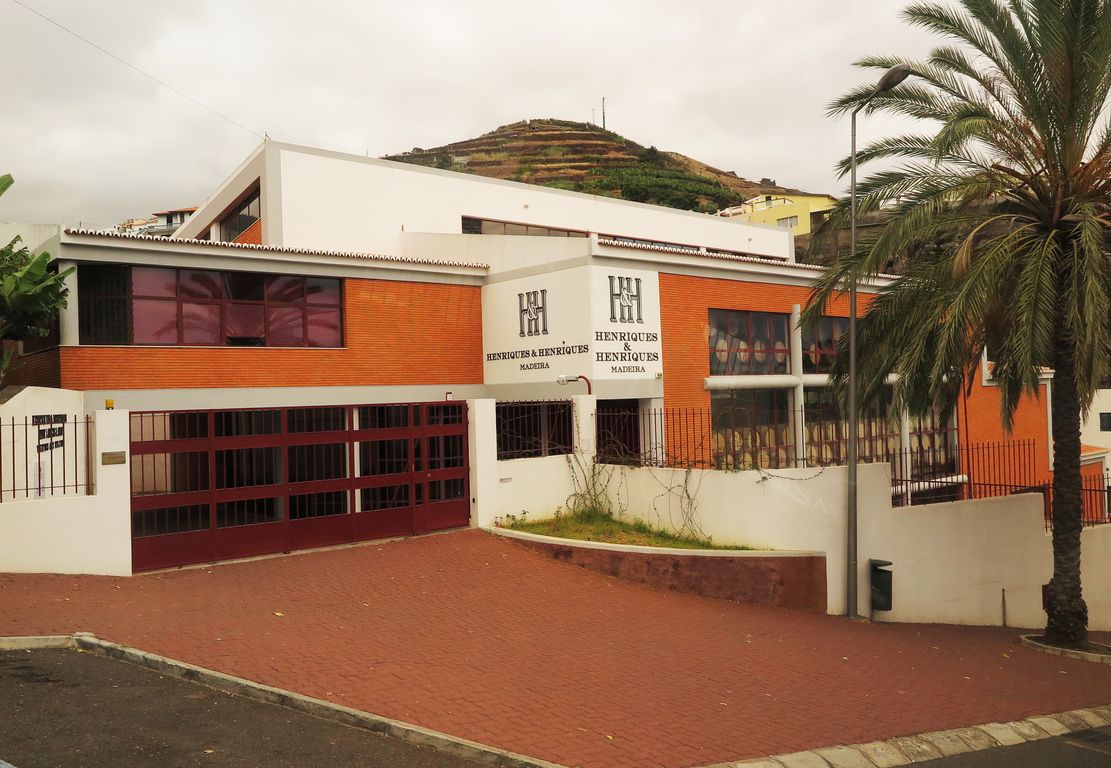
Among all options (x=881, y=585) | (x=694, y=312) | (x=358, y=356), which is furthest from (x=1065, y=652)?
(x=358, y=356)

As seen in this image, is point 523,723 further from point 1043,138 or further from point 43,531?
point 1043,138

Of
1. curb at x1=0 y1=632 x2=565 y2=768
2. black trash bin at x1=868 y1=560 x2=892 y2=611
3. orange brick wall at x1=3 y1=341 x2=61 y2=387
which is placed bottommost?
black trash bin at x1=868 y1=560 x2=892 y2=611

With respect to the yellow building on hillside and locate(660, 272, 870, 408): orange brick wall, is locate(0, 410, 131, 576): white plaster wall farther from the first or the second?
the yellow building on hillside

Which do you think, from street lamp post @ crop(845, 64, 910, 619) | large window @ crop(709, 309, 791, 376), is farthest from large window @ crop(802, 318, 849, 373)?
street lamp post @ crop(845, 64, 910, 619)

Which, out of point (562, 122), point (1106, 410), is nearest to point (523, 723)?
point (1106, 410)

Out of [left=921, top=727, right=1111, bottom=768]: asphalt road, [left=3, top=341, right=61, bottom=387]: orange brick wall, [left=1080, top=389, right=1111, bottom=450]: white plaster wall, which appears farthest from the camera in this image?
[left=1080, top=389, right=1111, bottom=450]: white plaster wall

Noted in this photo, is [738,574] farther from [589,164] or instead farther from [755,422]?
[589,164]

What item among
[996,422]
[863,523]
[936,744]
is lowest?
[936,744]

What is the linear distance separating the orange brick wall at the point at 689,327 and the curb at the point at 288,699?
12662 millimetres

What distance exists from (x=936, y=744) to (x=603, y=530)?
7604 mm

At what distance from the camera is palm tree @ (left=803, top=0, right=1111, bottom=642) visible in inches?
432

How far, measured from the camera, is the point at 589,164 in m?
107

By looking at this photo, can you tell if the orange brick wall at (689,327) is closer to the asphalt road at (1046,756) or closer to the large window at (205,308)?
the large window at (205,308)

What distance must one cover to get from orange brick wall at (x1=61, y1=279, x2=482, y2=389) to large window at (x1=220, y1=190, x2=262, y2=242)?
8.34 metres
